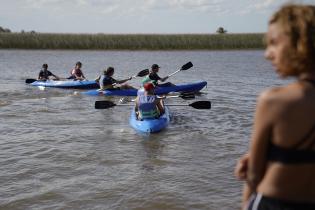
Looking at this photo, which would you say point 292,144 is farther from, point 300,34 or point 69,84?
point 69,84

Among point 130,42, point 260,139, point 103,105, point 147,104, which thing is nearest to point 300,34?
point 260,139

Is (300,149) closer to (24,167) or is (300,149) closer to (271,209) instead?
(271,209)

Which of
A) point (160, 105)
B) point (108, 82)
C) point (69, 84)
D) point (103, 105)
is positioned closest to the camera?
point (160, 105)

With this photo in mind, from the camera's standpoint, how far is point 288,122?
1.91 meters

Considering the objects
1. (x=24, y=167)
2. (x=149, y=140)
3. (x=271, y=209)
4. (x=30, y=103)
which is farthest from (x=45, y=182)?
(x=30, y=103)

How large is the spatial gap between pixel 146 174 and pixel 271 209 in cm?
534

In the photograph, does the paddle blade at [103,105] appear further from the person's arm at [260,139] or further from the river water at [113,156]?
the person's arm at [260,139]

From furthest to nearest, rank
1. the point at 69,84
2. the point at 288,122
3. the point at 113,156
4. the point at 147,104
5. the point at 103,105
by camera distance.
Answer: the point at 69,84 → the point at 103,105 → the point at 147,104 → the point at 113,156 → the point at 288,122

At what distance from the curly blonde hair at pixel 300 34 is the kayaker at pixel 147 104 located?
26.4 feet

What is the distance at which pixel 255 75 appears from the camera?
25.8 metres

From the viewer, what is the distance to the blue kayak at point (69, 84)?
1845 cm

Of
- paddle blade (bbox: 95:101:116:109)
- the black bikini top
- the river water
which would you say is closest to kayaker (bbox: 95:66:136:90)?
the river water

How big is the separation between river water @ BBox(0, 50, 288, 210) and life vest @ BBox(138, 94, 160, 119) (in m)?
0.47

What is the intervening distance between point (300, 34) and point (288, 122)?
15.0 inches
